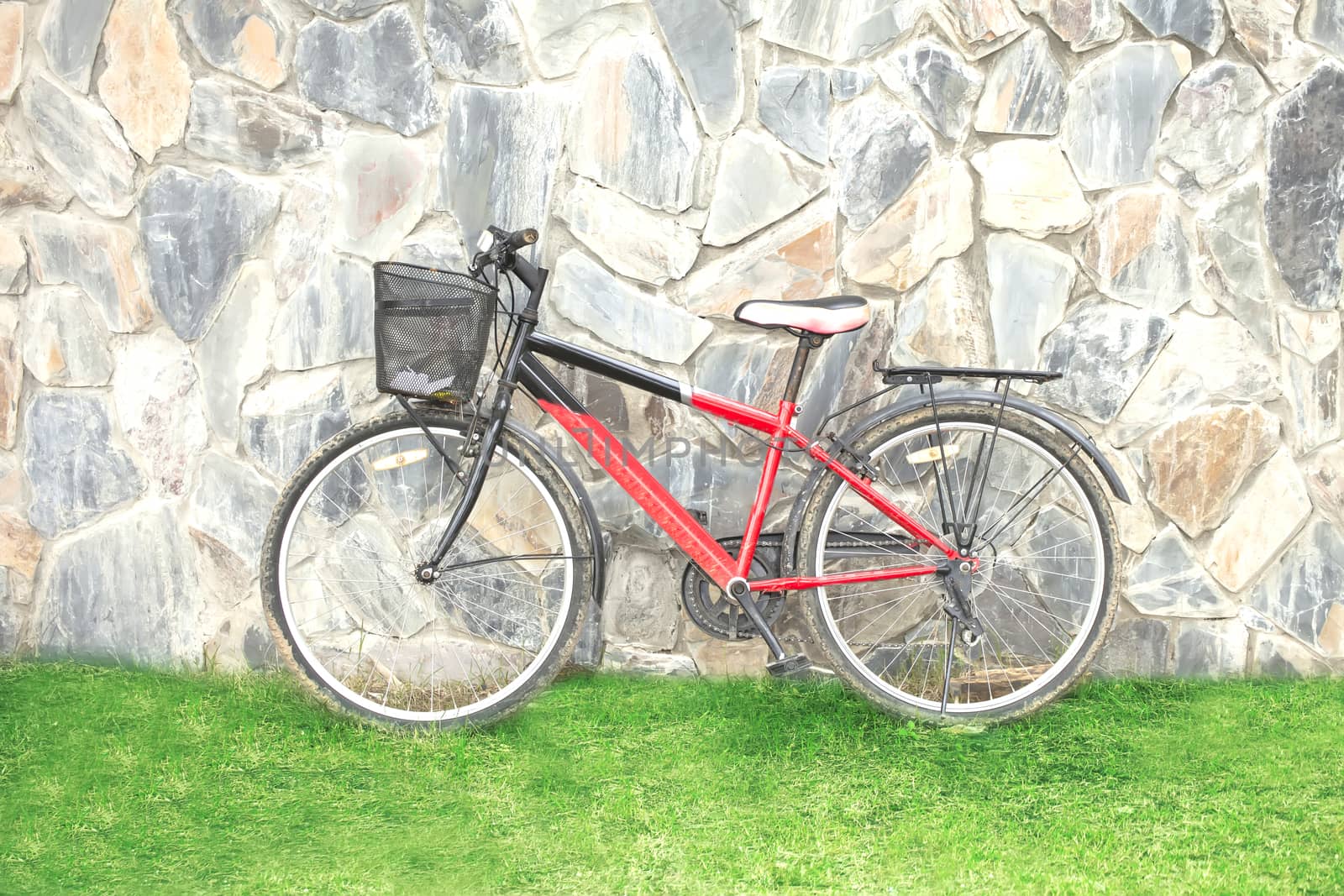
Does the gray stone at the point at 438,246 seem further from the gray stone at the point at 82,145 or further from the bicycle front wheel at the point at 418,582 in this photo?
the gray stone at the point at 82,145

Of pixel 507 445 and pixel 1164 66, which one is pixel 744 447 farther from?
pixel 1164 66

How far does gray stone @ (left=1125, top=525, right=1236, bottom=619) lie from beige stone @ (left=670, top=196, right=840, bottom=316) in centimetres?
131

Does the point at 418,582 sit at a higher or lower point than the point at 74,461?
lower

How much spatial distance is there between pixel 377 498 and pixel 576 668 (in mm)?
833

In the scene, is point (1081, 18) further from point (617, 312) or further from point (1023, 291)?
point (617, 312)

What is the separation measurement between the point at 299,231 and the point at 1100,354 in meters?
2.47

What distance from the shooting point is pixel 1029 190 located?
306 centimetres

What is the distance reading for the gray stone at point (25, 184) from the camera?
10.4 ft

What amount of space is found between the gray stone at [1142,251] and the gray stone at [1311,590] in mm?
869

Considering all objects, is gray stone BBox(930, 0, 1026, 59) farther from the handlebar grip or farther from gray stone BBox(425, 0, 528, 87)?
the handlebar grip

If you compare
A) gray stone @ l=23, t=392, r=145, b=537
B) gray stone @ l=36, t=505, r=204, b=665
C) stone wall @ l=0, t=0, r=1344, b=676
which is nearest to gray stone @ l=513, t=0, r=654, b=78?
stone wall @ l=0, t=0, r=1344, b=676

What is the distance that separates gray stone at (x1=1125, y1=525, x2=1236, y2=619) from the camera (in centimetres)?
321

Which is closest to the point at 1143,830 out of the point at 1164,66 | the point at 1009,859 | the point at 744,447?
the point at 1009,859

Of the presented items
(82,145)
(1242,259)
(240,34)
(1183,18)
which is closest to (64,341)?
(82,145)
